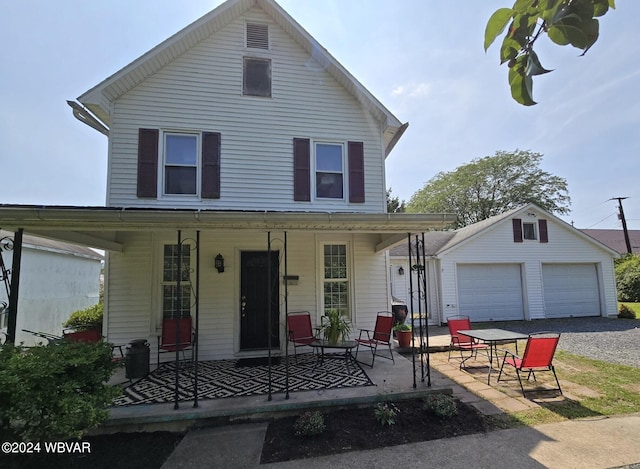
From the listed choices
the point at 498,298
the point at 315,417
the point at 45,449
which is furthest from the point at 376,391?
the point at 498,298

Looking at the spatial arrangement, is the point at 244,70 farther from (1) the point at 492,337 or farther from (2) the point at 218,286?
(1) the point at 492,337

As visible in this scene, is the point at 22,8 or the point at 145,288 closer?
the point at 22,8

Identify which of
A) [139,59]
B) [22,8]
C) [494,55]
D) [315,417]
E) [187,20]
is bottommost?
[315,417]

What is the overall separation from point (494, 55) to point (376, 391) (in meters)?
4.43

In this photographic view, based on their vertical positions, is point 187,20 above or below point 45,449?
above

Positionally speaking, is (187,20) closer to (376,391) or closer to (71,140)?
(71,140)

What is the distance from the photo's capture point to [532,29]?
1.40 metres

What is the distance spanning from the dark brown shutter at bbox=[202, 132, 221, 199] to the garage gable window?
38.8ft

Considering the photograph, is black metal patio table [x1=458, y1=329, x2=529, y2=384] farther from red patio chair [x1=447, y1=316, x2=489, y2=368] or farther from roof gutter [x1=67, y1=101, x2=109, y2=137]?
roof gutter [x1=67, y1=101, x2=109, y2=137]

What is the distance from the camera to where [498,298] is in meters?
12.4

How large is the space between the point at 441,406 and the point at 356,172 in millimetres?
4960

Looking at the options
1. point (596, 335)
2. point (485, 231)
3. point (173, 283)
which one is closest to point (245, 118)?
point (173, 283)

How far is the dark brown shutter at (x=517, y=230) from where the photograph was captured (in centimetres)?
1274

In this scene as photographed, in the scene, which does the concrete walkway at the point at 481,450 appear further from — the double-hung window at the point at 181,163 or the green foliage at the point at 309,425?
the double-hung window at the point at 181,163
